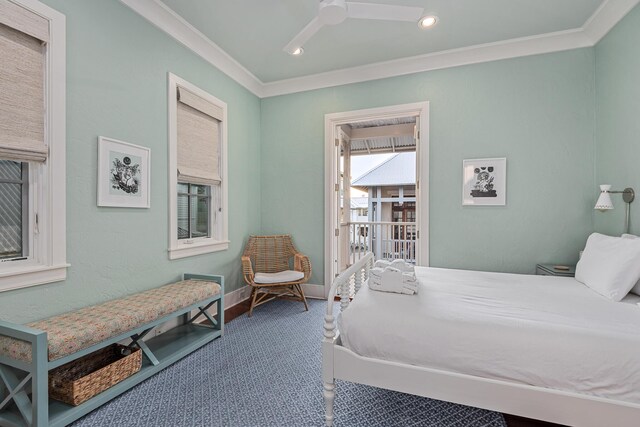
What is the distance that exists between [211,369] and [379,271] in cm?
147

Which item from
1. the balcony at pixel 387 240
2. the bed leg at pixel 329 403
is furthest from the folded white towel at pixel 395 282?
the balcony at pixel 387 240

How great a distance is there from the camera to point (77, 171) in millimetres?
2047

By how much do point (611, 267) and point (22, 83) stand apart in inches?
153

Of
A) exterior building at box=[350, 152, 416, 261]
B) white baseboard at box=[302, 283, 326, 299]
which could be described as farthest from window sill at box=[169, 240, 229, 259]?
exterior building at box=[350, 152, 416, 261]

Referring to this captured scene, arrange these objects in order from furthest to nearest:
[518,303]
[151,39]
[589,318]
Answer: [151,39] < [518,303] < [589,318]

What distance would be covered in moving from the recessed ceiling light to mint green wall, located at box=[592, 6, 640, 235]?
1.50 metres

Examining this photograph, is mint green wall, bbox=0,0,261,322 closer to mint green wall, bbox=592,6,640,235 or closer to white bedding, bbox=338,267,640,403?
white bedding, bbox=338,267,640,403

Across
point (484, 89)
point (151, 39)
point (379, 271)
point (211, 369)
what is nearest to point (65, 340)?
point (211, 369)

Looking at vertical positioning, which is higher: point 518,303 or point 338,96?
point 338,96

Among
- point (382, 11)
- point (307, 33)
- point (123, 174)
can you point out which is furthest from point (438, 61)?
point (123, 174)

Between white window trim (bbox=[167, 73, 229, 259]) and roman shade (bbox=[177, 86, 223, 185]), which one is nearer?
white window trim (bbox=[167, 73, 229, 259])

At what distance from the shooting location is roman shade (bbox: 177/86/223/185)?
2.94 meters

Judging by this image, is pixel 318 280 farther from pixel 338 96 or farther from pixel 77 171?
pixel 77 171

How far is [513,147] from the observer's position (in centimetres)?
313
